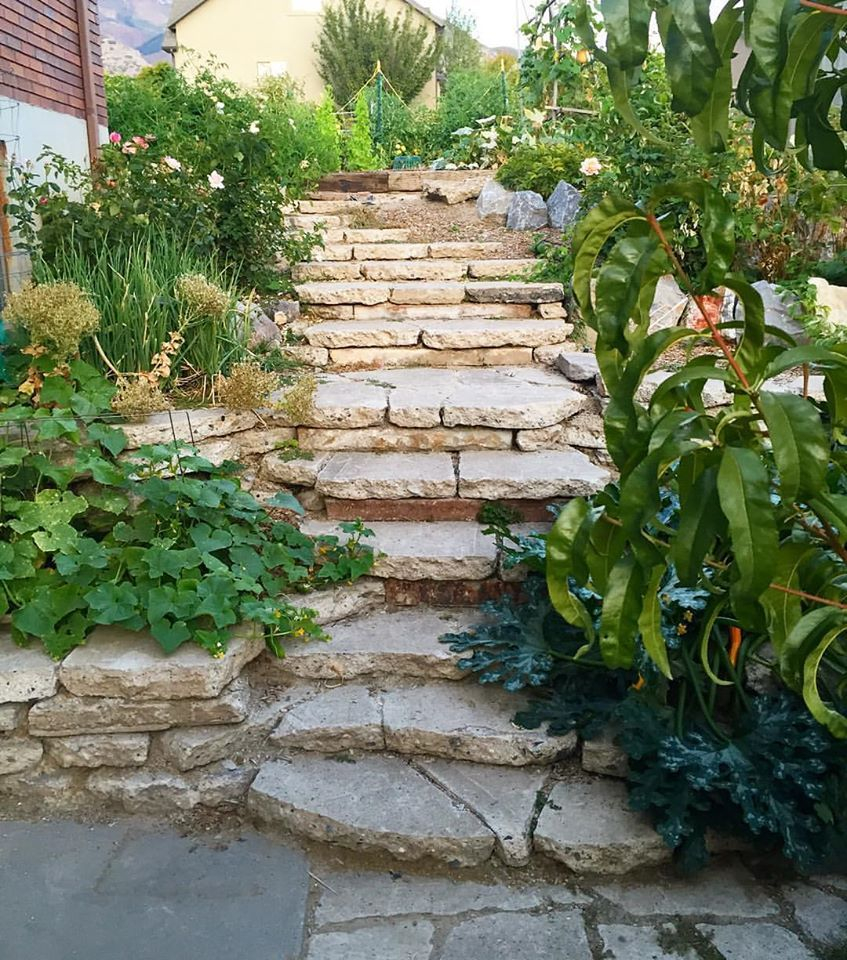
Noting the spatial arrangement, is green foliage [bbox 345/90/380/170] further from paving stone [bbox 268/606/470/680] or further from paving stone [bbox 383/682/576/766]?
paving stone [bbox 383/682/576/766]

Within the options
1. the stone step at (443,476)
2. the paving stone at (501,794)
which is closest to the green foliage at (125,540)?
the stone step at (443,476)

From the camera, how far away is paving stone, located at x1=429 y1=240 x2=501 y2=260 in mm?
6383

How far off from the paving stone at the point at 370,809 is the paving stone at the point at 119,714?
0.23 meters

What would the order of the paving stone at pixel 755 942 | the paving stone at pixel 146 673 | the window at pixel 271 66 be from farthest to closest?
the window at pixel 271 66 < the paving stone at pixel 146 673 < the paving stone at pixel 755 942

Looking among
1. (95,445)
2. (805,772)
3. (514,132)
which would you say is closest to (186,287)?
(95,445)

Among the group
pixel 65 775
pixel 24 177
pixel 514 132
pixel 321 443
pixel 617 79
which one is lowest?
pixel 65 775

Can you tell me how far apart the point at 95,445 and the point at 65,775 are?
120 cm

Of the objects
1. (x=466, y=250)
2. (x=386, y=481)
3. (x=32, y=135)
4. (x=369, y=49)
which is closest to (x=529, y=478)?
(x=386, y=481)

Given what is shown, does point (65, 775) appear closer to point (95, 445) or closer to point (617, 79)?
point (95, 445)

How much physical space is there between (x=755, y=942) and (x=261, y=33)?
83.8 ft

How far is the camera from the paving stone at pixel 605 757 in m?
2.53

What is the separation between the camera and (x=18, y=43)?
5605 millimetres

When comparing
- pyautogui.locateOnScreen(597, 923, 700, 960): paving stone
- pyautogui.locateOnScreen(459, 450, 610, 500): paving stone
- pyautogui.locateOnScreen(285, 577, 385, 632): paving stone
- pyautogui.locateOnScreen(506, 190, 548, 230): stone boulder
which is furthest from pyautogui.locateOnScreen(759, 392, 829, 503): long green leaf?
pyautogui.locateOnScreen(506, 190, 548, 230): stone boulder

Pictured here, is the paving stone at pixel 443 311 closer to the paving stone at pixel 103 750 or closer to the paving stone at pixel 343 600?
the paving stone at pixel 343 600
